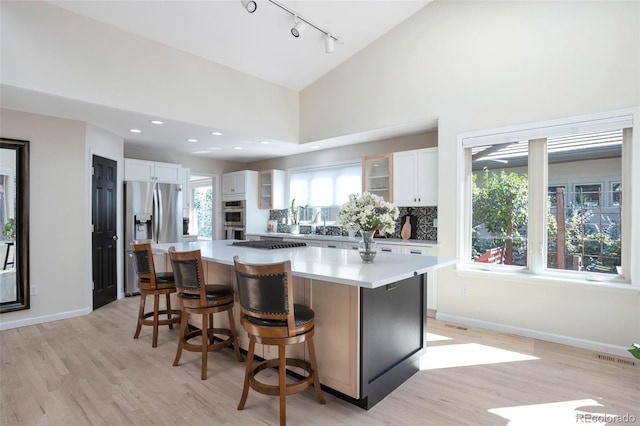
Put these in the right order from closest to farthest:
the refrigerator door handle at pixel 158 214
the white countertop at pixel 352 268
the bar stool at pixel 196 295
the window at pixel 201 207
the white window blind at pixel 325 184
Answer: the white countertop at pixel 352 268
the bar stool at pixel 196 295
the refrigerator door handle at pixel 158 214
the white window blind at pixel 325 184
the window at pixel 201 207

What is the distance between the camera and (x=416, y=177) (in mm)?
4516

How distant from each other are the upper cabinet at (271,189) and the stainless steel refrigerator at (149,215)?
1672 millimetres

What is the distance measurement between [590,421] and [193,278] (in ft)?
9.23

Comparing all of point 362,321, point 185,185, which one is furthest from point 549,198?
point 185,185

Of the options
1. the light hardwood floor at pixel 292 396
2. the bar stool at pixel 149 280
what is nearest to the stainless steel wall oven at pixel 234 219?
the bar stool at pixel 149 280

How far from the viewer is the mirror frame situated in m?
3.83

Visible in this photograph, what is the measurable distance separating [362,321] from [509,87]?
3.01m

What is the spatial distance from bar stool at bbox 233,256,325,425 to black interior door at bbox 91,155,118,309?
350 cm

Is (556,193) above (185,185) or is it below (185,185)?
below

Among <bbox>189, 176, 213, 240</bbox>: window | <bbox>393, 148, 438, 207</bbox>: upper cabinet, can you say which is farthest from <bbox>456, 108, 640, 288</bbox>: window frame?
<bbox>189, 176, 213, 240</bbox>: window

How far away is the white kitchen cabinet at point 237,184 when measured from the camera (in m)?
6.82

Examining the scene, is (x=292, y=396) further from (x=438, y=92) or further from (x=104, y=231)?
(x=104, y=231)

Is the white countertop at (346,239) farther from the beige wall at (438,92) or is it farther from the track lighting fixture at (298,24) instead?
the track lighting fixture at (298,24)

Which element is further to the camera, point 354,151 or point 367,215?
point 354,151
